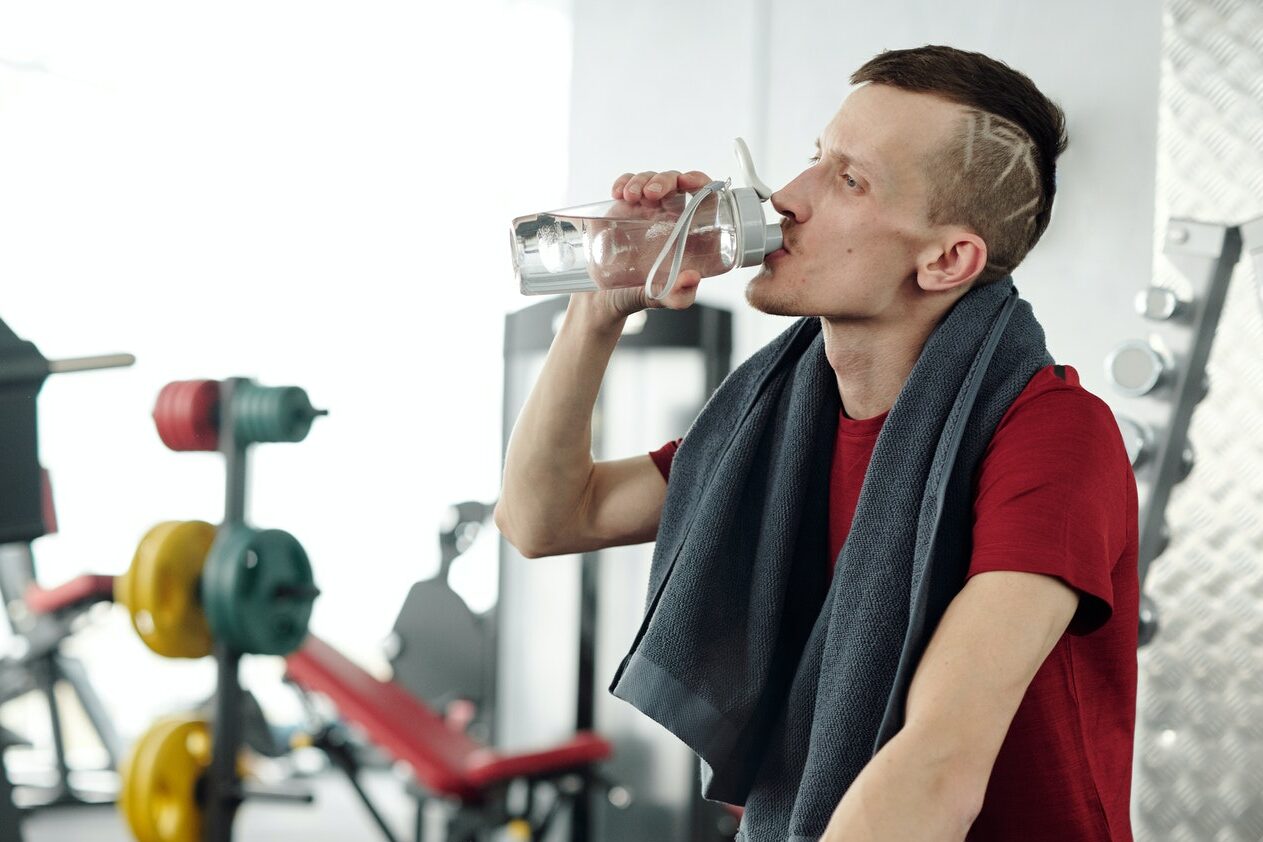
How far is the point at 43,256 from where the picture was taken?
308cm

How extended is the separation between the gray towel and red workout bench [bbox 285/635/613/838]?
54.2 inches

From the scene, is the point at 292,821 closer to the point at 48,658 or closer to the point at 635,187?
the point at 48,658

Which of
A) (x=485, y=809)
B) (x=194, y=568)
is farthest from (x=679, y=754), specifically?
(x=194, y=568)

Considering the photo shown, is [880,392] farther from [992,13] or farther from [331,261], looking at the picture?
[331,261]

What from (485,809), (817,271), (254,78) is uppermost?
(254,78)

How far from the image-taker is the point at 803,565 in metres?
1.03

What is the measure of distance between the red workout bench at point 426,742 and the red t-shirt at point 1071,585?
5.19 ft

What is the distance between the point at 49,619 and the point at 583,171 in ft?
6.49

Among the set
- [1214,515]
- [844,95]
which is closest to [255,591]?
[844,95]

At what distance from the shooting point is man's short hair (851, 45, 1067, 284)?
99cm

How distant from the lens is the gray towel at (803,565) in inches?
33.9

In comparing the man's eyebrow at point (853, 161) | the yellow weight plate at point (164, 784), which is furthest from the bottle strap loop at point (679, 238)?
the yellow weight plate at point (164, 784)

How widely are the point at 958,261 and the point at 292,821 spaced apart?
303 centimetres

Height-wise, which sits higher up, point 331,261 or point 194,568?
point 331,261
